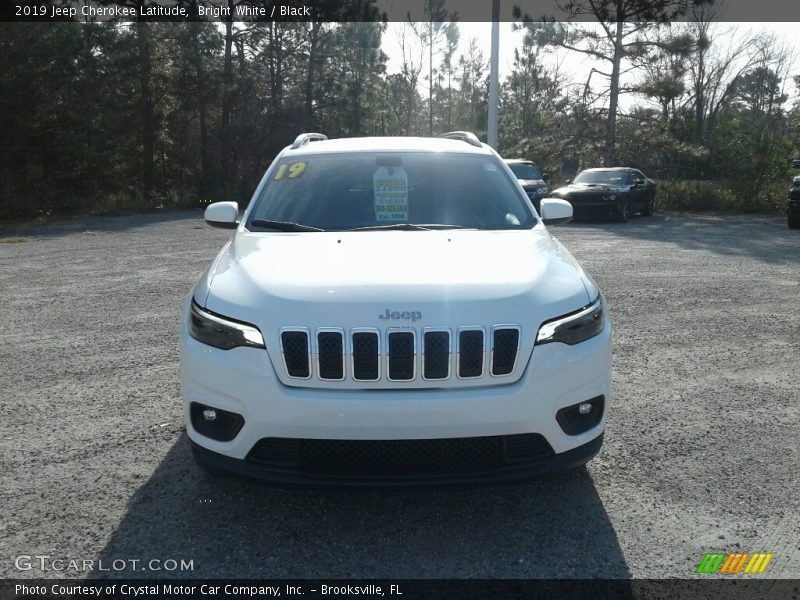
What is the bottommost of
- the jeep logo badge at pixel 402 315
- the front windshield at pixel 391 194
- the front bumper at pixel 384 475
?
the front bumper at pixel 384 475

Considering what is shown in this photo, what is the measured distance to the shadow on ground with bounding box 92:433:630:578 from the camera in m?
2.78

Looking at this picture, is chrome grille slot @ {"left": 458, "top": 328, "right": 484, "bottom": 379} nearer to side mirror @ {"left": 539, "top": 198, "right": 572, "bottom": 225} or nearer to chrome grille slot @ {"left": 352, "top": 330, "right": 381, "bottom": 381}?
chrome grille slot @ {"left": 352, "top": 330, "right": 381, "bottom": 381}

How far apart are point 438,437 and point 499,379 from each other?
0.34 meters

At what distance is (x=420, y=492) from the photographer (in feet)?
9.15

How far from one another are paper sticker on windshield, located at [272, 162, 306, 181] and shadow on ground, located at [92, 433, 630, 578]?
198 centimetres

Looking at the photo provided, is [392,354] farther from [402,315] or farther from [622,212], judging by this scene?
[622,212]

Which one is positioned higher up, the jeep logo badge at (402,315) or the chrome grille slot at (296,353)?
the jeep logo badge at (402,315)

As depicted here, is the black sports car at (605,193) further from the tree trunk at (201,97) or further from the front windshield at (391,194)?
the tree trunk at (201,97)

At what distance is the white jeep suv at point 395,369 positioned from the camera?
279 centimetres

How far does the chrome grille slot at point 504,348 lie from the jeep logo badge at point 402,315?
316 millimetres

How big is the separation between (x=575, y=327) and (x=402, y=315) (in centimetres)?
78

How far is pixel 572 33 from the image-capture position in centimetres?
2803

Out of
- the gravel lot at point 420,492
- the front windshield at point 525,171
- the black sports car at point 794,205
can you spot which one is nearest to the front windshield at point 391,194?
the gravel lot at point 420,492

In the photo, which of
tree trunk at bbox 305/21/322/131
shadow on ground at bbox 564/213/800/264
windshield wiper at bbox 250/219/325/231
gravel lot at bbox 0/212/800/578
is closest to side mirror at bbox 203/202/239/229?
windshield wiper at bbox 250/219/325/231
